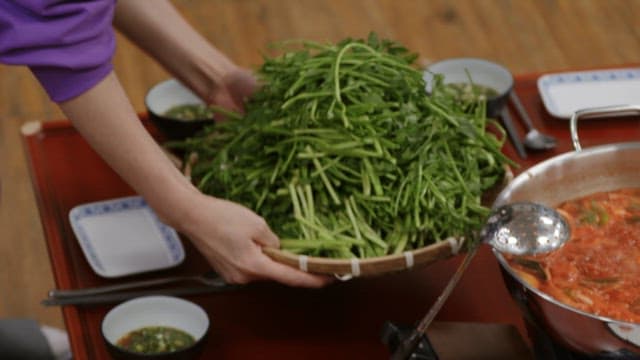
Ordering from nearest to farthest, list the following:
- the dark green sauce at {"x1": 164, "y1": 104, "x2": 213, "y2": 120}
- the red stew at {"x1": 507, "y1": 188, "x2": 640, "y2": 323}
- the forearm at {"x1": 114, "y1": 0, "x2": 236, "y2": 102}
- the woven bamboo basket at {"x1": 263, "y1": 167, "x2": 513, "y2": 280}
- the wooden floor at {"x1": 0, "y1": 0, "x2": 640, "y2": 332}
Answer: the red stew at {"x1": 507, "y1": 188, "x2": 640, "y2": 323} < the woven bamboo basket at {"x1": 263, "y1": 167, "x2": 513, "y2": 280} < the forearm at {"x1": 114, "y1": 0, "x2": 236, "y2": 102} < the dark green sauce at {"x1": 164, "y1": 104, "x2": 213, "y2": 120} < the wooden floor at {"x1": 0, "y1": 0, "x2": 640, "y2": 332}

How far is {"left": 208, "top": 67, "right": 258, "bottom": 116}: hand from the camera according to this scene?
6.95 feet

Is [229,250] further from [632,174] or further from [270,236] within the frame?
[632,174]

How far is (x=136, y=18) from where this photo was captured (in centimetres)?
206

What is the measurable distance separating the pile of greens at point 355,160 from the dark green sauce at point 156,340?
0.71 ft

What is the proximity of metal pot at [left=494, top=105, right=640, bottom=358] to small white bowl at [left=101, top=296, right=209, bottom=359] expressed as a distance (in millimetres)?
485

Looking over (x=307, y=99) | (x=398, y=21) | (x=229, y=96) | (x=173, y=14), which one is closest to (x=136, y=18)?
(x=173, y=14)

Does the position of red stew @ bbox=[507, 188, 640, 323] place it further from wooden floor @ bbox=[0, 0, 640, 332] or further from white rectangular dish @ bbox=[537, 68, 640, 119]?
wooden floor @ bbox=[0, 0, 640, 332]

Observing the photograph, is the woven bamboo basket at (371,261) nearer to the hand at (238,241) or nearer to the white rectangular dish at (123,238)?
the hand at (238,241)

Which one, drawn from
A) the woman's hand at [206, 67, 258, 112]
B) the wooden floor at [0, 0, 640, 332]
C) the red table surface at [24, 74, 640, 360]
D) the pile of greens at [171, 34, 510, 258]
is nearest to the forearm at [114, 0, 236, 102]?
the woman's hand at [206, 67, 258, 112]

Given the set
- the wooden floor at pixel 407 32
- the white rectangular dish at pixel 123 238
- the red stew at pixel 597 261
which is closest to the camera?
the red stew at pixel 597 261

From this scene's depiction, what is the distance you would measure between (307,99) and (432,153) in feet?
0.73

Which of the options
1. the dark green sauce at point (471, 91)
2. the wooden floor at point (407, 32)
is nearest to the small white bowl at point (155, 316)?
the dark green sauce at point (471, 91)

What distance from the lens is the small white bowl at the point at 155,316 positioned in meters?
1.75

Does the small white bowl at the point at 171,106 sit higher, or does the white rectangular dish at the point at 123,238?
the small white bowl at the point at 171,106
